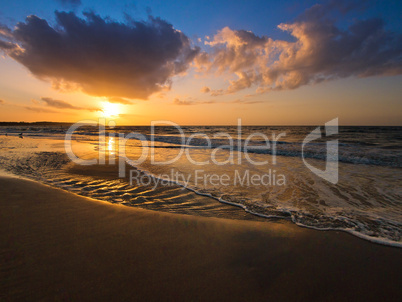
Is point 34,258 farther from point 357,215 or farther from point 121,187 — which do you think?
A: point 357,215

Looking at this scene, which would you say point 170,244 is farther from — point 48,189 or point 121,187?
point 48,189

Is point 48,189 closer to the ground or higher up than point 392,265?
higher up

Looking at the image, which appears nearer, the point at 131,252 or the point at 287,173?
the point at 131,252

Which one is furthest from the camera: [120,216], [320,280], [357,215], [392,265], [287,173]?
[287,173]

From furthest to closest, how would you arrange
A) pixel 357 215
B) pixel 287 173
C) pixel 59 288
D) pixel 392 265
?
pixel 287 173
pixel 357 215
pixel 392 265
pixel 59 288

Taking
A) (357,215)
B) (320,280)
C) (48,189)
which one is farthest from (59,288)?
(357,215)

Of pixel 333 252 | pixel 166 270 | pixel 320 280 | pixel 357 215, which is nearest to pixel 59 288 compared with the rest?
pixel 166 270
